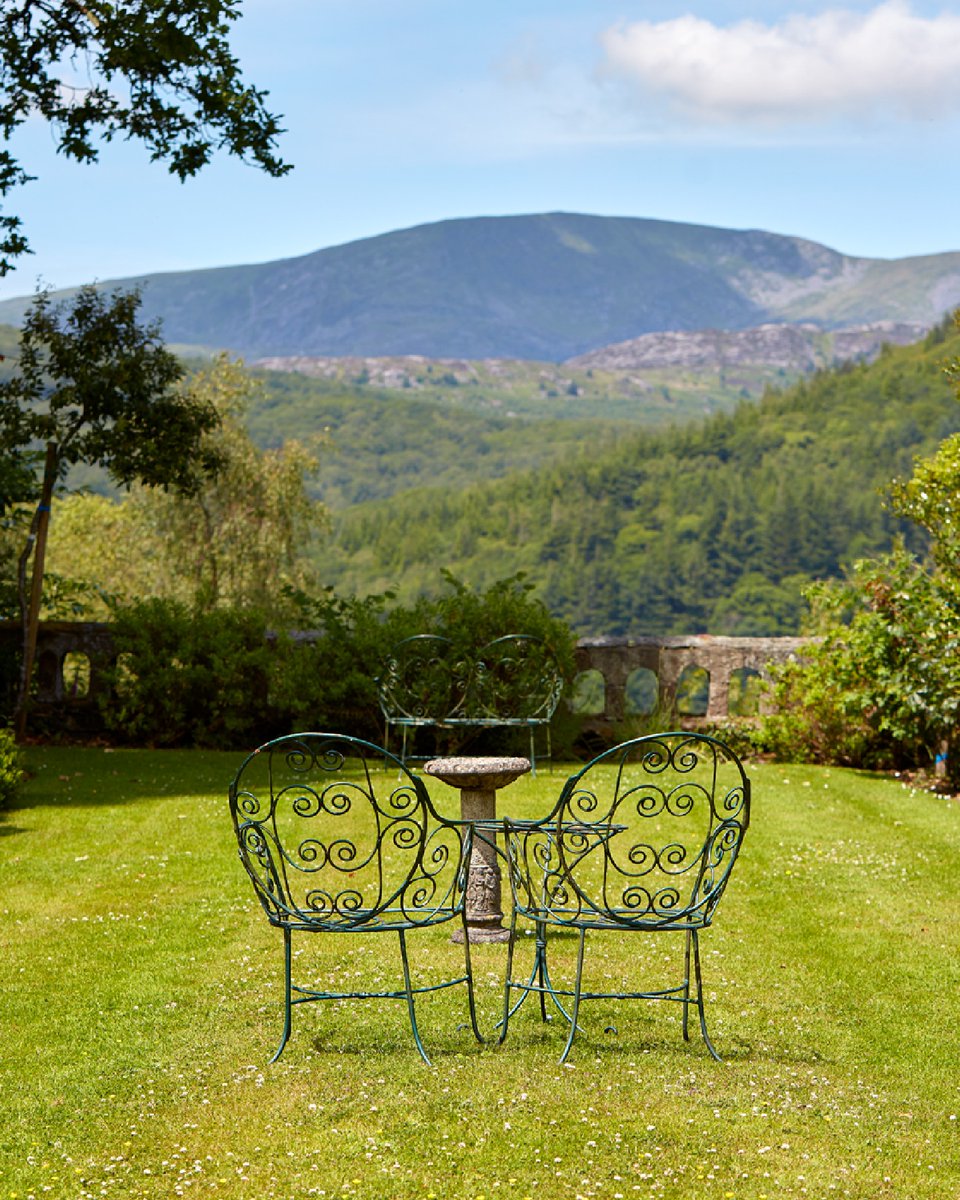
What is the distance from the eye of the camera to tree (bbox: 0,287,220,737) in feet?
42.5

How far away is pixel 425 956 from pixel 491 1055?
54.8 inches

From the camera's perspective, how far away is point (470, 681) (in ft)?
39.7

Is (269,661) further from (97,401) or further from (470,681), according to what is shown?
(97,401)

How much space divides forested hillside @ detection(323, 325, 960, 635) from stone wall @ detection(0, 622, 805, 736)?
60.3 metres

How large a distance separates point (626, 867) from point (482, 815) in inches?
107

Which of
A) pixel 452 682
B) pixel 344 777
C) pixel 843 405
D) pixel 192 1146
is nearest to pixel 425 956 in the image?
pixel 192 1146

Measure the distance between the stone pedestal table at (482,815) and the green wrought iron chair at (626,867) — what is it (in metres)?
0.15

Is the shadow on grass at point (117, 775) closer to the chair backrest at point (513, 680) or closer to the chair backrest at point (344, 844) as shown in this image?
the chair backrest at point (344, 844)

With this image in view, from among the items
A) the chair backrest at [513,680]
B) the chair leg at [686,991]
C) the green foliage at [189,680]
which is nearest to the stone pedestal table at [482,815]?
the chair leg at [686,991]

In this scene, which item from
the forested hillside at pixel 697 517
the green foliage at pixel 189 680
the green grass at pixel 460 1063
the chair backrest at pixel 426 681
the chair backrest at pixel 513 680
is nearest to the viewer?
the green grass at pixel 460 1063

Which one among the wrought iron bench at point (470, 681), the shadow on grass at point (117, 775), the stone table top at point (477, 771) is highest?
the stone table top at point (477, 771)

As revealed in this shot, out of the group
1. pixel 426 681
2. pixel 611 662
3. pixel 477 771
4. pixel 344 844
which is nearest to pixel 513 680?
pixel 426 681

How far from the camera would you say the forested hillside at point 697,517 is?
84250mm

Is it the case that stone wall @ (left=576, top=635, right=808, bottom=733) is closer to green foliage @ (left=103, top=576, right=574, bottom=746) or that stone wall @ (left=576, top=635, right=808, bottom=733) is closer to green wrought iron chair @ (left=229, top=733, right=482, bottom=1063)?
green foliage @ (left=103, top=576, right=574, bottom=746)
